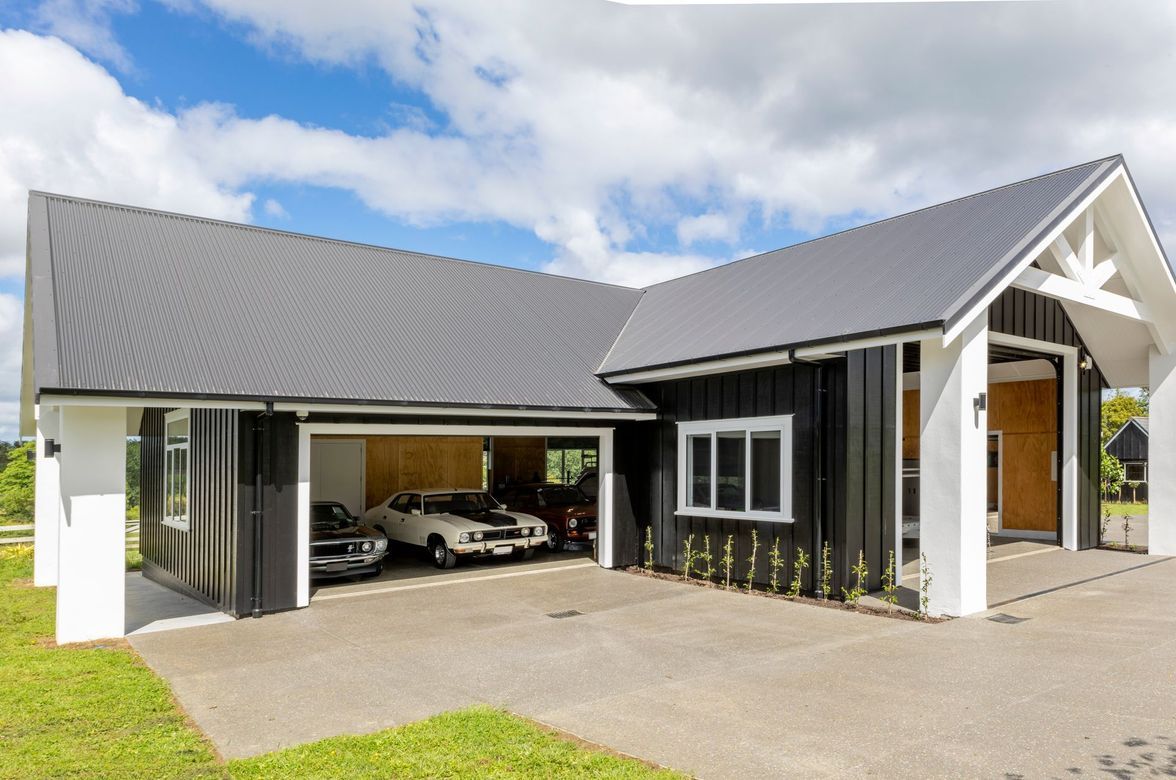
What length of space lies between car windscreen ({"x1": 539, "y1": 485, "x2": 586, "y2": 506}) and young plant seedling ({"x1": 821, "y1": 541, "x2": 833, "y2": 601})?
23.7ft

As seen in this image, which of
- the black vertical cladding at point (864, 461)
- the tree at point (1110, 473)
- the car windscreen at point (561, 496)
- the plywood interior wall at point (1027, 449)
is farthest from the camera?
the tree at point (1110, 473)

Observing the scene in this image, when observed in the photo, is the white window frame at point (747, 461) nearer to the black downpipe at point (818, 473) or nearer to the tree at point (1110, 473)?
the black downpipe at point (818, 473)

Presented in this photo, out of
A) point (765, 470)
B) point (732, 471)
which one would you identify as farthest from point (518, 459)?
point (765, 470)

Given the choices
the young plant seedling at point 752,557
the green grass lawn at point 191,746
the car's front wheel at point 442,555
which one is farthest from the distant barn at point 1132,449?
the green grass lawn at point 191,746

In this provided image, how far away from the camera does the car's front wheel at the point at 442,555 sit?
44.7 ft

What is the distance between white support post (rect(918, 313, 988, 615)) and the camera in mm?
8781

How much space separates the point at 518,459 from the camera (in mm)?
23031

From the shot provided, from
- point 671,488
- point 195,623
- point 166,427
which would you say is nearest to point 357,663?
point 195,623

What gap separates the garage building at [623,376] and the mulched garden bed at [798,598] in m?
0.23

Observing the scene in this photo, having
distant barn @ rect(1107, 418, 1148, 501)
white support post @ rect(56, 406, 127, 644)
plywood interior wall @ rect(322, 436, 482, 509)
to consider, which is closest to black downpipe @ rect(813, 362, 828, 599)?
white support post @ rect(56, 406, 127, 644)

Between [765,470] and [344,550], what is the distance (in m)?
6.84

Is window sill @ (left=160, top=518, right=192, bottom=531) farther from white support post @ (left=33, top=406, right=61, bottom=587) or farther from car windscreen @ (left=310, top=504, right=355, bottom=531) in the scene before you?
car windscreen @ (left=310, top=504, right=355, bottom=531)

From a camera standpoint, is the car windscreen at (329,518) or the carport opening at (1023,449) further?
the carport opening at (1023,449)

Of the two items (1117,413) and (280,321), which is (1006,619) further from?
(1117,413)
